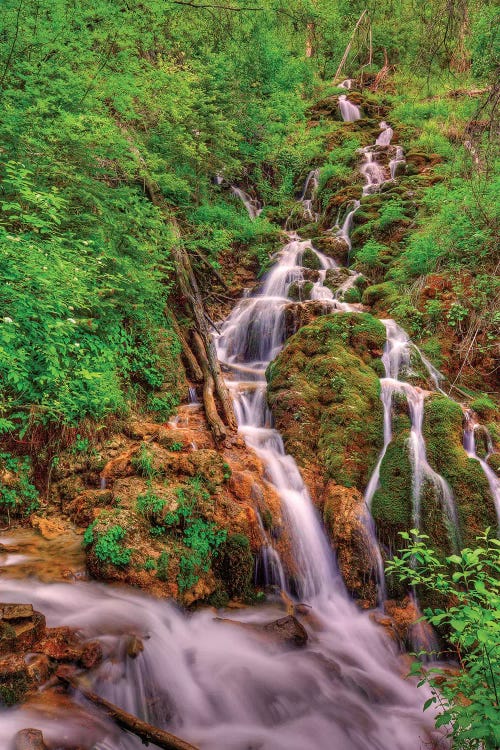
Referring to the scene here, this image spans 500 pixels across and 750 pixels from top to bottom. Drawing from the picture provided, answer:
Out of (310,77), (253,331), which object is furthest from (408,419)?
(310,77)

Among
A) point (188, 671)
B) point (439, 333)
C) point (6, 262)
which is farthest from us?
point (439, 333)

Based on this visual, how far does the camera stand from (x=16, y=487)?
4793 millimetres

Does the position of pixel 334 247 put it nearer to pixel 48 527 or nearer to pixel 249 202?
pixel 249 202

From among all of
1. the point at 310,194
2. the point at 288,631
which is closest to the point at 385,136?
the point at 310,194

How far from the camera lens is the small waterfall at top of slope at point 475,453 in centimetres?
571

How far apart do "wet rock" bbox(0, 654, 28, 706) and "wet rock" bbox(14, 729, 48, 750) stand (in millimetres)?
278

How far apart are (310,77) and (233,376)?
20.3 m

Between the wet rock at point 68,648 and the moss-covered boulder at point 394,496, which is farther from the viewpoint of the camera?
the moss-covered boulder at point 394,496

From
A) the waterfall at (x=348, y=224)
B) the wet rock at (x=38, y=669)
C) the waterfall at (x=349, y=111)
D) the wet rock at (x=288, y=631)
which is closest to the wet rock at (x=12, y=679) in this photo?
the wet rock at (x=38, y=669)

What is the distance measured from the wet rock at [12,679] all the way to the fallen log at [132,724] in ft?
0.89

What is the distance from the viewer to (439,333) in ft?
26.8

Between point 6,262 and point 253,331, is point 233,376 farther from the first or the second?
point 6,262

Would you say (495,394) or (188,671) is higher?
(495,394)

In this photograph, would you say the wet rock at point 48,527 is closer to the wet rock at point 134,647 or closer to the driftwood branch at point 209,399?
the wet rock at point 134,647
